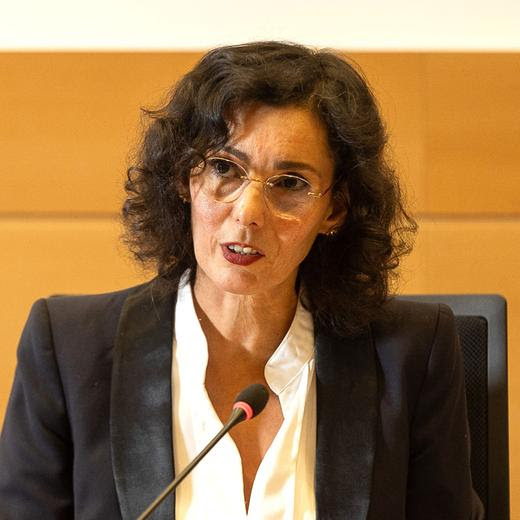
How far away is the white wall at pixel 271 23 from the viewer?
2.37m

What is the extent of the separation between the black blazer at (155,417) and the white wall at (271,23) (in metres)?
1.01

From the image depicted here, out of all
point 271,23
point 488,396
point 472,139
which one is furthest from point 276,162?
point 472,139

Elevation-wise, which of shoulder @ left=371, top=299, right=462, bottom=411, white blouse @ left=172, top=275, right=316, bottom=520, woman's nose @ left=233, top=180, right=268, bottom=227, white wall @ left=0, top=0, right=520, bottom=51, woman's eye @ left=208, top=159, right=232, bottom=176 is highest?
white wall @ left=0, top=0, right=520, bottom=51

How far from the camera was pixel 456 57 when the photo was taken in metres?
2.40

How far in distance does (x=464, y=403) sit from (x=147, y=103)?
4.03 feet

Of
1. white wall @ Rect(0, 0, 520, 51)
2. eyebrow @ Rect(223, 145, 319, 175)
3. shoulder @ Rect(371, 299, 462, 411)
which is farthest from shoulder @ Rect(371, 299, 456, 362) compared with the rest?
white wall @ Rect(0, 0, 520, 51)

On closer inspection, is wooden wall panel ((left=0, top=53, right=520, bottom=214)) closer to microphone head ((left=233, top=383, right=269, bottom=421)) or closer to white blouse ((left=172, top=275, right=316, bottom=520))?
white blouse ((left=172, top=275, right=316, bottom=520))

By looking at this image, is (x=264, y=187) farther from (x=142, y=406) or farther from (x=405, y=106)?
(x=405, y=106)

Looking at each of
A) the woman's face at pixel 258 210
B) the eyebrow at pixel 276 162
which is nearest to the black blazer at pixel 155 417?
the woman's face at pixel 258 210

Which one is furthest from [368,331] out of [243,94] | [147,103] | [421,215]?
→ [147,103]

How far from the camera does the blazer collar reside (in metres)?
1.40

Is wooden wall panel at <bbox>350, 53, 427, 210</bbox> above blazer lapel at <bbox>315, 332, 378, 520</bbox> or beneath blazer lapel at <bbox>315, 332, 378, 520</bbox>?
above

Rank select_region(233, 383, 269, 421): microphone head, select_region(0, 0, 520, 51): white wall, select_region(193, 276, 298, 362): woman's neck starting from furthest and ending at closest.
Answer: select_region(0, 0, 520, 51): white wall
select_region(193, 276, 298, 362): woman's neck
select_region(233, 383, 269, 421): microphone head

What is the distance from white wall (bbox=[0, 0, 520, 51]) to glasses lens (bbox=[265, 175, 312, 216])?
101 cm
